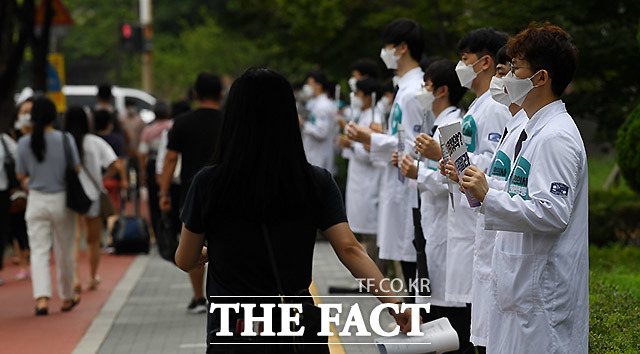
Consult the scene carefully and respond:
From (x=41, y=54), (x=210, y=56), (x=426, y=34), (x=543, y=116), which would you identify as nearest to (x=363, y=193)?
(x=543, y=116)

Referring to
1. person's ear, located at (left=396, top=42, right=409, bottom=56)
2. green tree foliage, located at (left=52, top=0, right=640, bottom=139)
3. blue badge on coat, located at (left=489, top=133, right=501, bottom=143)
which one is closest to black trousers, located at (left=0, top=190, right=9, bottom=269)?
green tree foliage, located at (left=52, top=0, right=640, bottom=139)

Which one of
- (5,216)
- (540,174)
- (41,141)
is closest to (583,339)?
(540,174)

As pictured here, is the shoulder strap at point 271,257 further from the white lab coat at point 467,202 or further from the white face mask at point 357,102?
the white face mask at point 357,102

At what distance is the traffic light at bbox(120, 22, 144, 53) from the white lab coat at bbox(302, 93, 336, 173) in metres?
14.0

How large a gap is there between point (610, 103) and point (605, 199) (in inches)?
92.1

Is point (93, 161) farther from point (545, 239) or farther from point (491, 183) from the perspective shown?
point (545, 239)

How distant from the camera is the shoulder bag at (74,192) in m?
10.2

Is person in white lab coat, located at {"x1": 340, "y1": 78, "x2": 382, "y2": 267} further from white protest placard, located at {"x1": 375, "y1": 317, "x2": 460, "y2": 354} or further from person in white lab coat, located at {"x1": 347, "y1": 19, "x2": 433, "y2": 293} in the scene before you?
white protest placard, located at {"x1": 375, "y1": 317, "x2": 460, "y2": 354}

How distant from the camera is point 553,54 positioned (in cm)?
460

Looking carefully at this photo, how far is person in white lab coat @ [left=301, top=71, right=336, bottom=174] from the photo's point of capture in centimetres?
1462

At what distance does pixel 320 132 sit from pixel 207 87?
16.1 ft

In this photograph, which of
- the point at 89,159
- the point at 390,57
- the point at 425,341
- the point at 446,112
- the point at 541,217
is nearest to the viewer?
the point at 425,341

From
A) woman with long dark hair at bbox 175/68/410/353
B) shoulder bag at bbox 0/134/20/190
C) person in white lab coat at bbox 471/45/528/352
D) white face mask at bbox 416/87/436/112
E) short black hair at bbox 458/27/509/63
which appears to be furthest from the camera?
shoulder bag at bbox 0/134/20/190

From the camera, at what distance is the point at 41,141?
1013 cm
